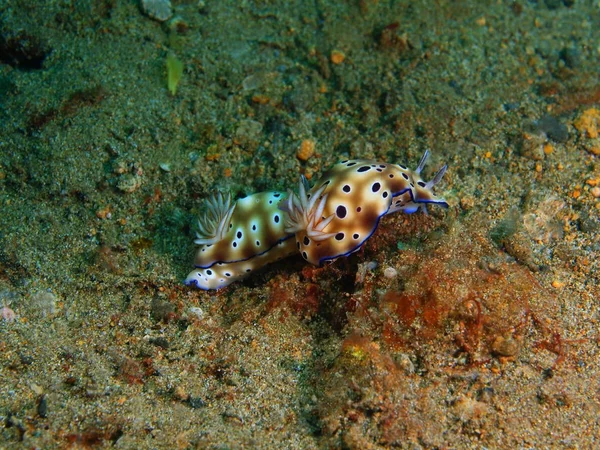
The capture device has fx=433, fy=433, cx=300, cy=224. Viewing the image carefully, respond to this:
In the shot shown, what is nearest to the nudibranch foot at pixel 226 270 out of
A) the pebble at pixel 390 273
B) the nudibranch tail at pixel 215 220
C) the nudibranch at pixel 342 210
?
the nudibranch tail at pixel 215 220

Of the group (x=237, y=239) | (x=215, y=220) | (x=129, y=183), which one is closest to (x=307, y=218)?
(x=237, y=239)

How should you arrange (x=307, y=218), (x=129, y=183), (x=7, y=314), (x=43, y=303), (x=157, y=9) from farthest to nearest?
(x=157, y=9), (x=129, y=183), (x=43, y=303), (x=7, y=314), (x=307, y=218)

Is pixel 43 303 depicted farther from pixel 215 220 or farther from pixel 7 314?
pixel 215 220

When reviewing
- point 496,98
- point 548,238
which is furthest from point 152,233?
point 496,98

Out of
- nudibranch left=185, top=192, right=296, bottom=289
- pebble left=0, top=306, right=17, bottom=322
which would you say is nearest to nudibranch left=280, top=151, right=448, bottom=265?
nudibranch left=185, top=192, right=296, bottom=289

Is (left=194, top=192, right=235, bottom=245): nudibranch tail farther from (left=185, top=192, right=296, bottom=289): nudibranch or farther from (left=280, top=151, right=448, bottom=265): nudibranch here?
(left=280, top=151, right=448, bottom=265): nudibranch

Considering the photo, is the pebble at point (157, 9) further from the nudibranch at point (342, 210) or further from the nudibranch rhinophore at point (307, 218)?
the nudibranch at point (342, 210)
